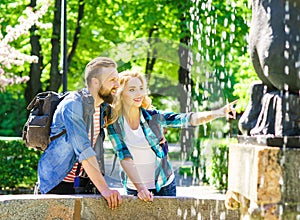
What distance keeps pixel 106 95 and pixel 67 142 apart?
0.45 metres

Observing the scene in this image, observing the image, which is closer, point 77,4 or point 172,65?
point 77,4

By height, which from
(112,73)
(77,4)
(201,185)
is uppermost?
(77,4)

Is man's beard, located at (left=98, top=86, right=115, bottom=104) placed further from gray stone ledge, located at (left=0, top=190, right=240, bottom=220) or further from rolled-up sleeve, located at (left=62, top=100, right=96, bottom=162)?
gray stone ledge, located at (left=0, top=190, right=240, bottom=220)

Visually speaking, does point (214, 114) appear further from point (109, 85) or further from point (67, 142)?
point (67, 142)

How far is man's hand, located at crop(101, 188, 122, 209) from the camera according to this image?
4.28 meters

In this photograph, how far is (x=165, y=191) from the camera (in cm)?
495

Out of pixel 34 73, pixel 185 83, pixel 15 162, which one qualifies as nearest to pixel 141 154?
pixel 15 162

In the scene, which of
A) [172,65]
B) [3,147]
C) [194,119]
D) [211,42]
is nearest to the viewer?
[194,119]

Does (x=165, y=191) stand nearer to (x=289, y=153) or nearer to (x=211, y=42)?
(x=289, y=153)

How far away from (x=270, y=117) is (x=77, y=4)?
725 inches

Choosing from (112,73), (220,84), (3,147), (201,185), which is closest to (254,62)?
(112,73)

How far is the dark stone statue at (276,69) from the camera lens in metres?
3.44

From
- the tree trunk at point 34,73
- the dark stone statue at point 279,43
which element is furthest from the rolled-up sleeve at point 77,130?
the tree trunk at point 34,73

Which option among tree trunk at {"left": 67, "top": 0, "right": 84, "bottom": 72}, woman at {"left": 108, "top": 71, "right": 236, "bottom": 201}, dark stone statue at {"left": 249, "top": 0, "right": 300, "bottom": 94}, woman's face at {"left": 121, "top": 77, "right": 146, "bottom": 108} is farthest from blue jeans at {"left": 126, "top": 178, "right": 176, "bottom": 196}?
tree trunk at {"left": 67, "top": 0, "right": 84, "bottom": 72}
